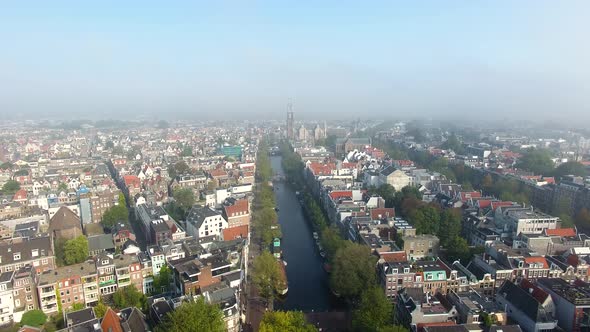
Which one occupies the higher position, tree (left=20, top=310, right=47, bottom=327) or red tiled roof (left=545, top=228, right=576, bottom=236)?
red tiled roof (left=545, top=228, right=576, bottom=236)

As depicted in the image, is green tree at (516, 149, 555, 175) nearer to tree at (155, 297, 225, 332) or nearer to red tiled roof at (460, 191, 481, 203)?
red tiled roof at (460, 191, 481, 203)

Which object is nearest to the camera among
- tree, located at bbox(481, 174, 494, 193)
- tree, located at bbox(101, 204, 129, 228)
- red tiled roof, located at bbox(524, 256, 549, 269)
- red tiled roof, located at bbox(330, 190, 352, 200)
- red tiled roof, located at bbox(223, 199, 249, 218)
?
red tiled roof, located at bbox(524, 256, 549, 269)

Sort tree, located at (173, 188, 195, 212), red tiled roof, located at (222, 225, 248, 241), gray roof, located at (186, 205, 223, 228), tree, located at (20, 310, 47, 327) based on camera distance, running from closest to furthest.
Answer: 1. tree, located at (20, 310, 47, 327)
2. red tiled roof, located at (222, 225, 248, 241)
3. gray roof, located at (186, 205, 223, 228)
4. tree, located at (173, 188, 195, 212)

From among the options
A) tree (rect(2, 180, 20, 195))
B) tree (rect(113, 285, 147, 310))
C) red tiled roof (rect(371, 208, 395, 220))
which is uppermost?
tree (rect(2, 180, 20, 195))

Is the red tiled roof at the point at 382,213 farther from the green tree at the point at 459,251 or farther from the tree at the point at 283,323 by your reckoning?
the tree at the point at 283,323

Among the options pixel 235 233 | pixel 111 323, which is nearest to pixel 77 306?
pixel 111 323

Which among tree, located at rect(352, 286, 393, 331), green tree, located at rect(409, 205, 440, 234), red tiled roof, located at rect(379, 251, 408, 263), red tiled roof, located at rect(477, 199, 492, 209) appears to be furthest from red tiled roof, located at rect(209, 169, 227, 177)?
tree, located at rect(352, 286, 393, 331)

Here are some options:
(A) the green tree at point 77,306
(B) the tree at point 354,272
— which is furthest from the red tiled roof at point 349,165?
(A) the green tree at point 77,306
